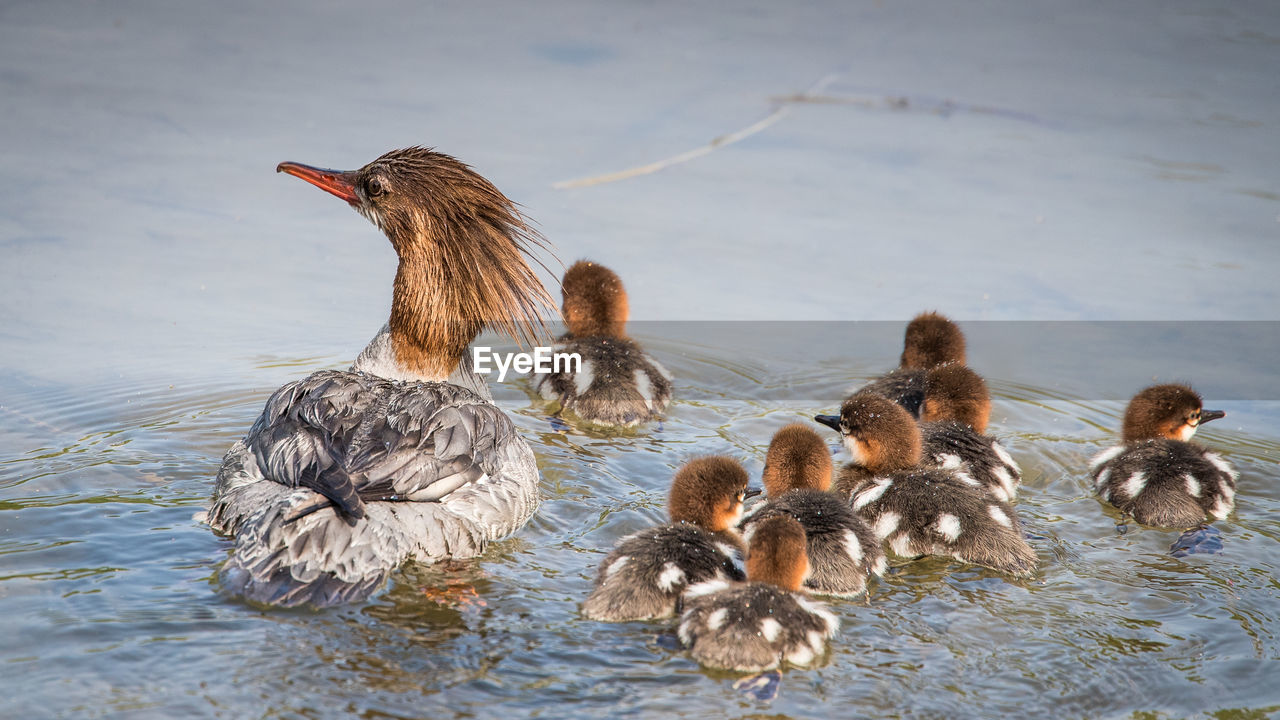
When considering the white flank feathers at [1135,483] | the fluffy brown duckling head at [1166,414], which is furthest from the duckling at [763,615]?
the fluffy brown duckling head at [1166,414]

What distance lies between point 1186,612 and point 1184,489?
0.96 meters

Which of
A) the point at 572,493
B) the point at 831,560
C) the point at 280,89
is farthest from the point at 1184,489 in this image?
the point at 280,89

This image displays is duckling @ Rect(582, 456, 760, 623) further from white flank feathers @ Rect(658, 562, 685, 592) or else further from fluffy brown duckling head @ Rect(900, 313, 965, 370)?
fluffy brown duckling head @ Rect(900, 313, 965, 370)

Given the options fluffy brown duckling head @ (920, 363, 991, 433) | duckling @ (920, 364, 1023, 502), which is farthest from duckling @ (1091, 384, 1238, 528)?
fluffy brown duckling head @ (920, 363, 991, 433)

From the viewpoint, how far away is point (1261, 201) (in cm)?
838

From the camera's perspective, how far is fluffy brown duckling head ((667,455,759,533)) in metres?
4.49

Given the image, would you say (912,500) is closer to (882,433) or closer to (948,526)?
(948,526)

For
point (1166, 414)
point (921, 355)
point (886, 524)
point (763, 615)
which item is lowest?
point (763, 615)

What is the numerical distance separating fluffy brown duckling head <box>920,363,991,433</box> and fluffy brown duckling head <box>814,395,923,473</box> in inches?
26.1

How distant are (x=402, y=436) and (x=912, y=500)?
1.94 meters

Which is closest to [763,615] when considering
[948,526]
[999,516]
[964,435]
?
[948,526]

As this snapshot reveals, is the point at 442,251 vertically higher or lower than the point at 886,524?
higher

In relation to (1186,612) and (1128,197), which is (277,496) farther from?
(1128,197)

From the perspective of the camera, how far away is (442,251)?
4.91m
